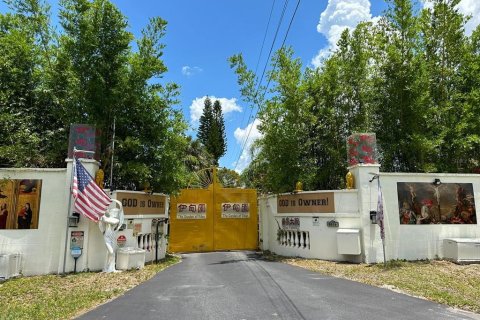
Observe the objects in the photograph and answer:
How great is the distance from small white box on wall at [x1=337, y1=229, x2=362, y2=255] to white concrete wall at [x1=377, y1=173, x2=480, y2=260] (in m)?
0.87

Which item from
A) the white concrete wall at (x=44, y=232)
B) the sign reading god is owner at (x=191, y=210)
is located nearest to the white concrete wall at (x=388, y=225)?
the sign reading god is owner at (x=191, y=210)

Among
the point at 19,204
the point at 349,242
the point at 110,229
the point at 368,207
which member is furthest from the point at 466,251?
the point at 19,204

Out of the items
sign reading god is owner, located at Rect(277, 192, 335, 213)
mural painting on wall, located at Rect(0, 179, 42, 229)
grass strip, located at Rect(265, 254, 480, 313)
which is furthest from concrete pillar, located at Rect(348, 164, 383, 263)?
mural painting on wall, located at Rect(0, 179, 42, 229)

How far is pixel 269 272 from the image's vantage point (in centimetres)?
1026

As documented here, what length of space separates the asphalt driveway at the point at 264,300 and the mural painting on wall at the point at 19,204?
12.8 feet

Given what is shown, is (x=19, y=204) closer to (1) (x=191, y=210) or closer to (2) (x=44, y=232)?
(2) (x=44, y=232)

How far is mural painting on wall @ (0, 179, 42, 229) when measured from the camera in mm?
10266

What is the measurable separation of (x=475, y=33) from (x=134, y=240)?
1510 cm

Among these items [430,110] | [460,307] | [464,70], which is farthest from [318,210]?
[464,70]

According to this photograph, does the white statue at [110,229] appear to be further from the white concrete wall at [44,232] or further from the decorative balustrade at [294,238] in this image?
the decorative balustrade at [294,238]

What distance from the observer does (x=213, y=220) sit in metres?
17.3

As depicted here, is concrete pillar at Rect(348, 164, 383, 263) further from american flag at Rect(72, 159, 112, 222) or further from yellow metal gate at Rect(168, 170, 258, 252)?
american flag at Rect(72, 159, 112, 222)

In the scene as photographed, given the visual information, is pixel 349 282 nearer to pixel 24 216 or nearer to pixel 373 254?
pixel 373 254

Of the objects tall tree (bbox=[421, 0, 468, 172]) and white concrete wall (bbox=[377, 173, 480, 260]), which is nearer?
white concrete wall (bbox=[377, 173, 480, 260])
